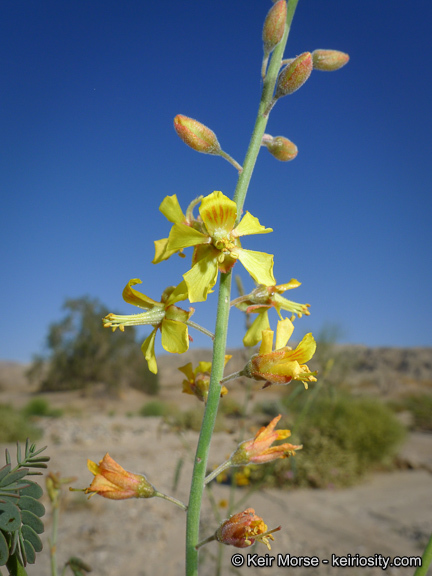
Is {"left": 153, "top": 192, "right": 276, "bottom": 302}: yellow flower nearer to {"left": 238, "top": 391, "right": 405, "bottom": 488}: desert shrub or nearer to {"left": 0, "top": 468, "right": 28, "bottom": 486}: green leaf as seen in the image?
{"left": 0, "top": 468, "right": 28, "bottom": 486}: green leaf

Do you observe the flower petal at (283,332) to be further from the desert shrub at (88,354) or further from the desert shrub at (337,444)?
the desert shrub at (88,354)

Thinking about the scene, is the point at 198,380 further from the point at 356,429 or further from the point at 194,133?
the point at 356,429

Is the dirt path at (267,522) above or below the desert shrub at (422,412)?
below

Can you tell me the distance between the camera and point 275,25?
1559 mm

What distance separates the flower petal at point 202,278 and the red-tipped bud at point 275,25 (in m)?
0.87

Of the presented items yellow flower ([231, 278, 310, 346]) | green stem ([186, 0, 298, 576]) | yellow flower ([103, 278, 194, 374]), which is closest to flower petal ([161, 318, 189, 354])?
yellow flower ([103, 278, 194, 374])

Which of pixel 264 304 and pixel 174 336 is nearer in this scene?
pixel 174 336

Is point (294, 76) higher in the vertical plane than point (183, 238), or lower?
higher

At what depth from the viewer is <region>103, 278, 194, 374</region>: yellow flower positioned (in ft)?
4.65

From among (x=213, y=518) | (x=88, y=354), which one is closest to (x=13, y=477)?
(x=213, y=518)

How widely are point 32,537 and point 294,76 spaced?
163cm

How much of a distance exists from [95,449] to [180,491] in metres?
3.92

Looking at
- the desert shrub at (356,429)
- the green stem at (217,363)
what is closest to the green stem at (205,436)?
the green stem at (217,363)

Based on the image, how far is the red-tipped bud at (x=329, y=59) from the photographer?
177 centimetres
